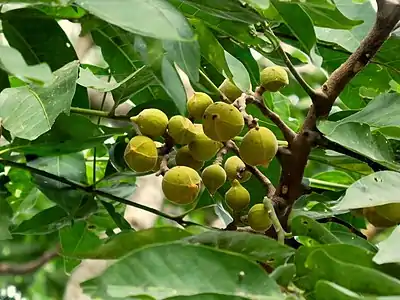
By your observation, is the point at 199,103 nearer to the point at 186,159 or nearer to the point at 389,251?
the point at 186,159

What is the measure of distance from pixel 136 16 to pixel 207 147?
0.26 metres

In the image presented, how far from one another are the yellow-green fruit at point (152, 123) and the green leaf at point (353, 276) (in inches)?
10.0

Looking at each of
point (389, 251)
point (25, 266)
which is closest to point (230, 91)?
point (389, 251)

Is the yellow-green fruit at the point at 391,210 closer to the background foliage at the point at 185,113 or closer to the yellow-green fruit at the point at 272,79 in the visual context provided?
the background foliage at the point at 185,113

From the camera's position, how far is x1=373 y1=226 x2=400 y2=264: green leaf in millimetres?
396

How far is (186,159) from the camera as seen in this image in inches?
24.9

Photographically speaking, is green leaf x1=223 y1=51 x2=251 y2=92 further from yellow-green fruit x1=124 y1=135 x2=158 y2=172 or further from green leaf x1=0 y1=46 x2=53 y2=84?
green leaf x1=0 y1=46 x2=53 y2=84

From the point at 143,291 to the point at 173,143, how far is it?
0.30 meters

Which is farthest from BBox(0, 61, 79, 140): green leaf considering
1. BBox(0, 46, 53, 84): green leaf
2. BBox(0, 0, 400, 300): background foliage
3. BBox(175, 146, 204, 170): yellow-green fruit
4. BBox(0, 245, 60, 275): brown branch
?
BBox(0, 245, 60, 275): brown branch

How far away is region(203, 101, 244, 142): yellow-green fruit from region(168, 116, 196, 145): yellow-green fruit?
3 cm

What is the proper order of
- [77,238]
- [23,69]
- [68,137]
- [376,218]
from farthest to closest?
[77,238], [68,137], [376,218], [23,69]

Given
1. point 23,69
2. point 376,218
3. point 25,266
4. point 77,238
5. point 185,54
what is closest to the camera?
point 23,69

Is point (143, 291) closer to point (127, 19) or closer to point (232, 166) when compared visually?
point (127, 19)

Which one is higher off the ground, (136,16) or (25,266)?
(136,16)
